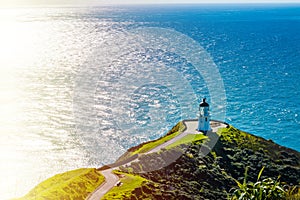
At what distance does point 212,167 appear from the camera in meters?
51.8

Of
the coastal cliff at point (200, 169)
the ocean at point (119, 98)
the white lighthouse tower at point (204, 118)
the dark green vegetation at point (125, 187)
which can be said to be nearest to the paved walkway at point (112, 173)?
the coastal cliff at point (200, 169)

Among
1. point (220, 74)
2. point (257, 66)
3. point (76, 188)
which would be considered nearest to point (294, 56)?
point (257, 66)

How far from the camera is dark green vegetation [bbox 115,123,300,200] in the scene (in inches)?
1774

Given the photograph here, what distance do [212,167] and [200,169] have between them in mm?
2193

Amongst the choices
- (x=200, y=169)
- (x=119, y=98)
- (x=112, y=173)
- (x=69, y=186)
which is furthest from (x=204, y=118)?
(x=119, y=98)

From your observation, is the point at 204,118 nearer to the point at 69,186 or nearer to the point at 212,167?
the point at 212,167

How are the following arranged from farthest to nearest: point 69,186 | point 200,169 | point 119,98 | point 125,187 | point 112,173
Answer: point 119,98 < point 200,169 < point 112,173 < point 69,186 < point 125,187

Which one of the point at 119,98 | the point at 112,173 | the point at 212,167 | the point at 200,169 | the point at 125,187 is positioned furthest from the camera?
the point at 119,98

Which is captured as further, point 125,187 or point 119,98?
point 119,98

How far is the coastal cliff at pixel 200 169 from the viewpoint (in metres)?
42.8

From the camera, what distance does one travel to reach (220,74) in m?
120

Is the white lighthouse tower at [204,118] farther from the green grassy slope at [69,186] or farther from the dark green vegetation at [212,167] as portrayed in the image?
the green grassy slope at [69,186]

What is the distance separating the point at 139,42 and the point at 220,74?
175 feet

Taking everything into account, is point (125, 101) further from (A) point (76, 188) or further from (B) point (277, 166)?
(A) point (76, 188)
